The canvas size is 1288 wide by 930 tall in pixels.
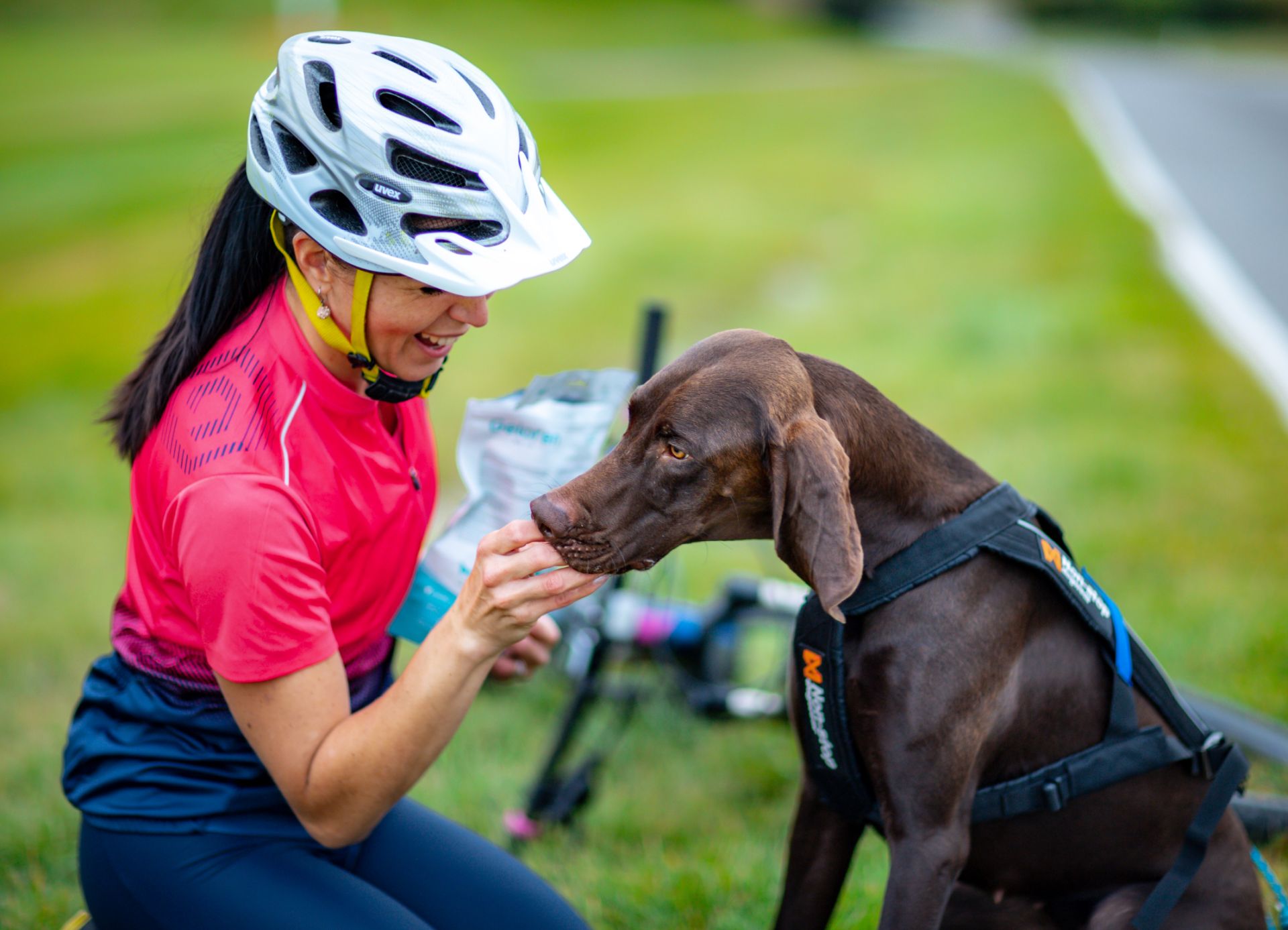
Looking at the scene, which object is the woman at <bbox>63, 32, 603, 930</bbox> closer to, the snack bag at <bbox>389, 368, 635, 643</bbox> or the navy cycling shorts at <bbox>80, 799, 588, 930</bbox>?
the navy cycling shorts at <bbox>80, 799, 588, 930</bbox>

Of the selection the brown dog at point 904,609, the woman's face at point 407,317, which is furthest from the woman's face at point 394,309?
the brown dog at point 904,609

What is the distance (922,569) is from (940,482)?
21cm

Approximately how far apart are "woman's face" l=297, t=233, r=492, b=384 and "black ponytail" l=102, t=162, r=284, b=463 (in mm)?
144

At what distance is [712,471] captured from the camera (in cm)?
226

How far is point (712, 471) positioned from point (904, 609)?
50 cm

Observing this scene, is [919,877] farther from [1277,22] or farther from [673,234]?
[1277,22]

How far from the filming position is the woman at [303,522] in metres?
2.13

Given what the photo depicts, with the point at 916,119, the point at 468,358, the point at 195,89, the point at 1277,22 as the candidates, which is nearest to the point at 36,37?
the point at 195,89

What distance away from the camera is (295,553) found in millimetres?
2131

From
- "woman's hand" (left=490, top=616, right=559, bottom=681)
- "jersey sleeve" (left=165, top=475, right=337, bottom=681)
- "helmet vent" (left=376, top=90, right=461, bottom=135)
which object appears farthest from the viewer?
"woman's hand" (left=490, top=616, right=559, bottom=681)

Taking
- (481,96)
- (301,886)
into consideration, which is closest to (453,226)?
(481,96)

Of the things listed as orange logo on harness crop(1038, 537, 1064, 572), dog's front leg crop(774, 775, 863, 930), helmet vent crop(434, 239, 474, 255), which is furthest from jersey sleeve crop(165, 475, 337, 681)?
orange logo on harness crop(1038, 537, 1064, 572)

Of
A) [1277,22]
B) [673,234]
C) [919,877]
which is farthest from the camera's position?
[1277,22]

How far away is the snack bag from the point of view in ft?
8.84
